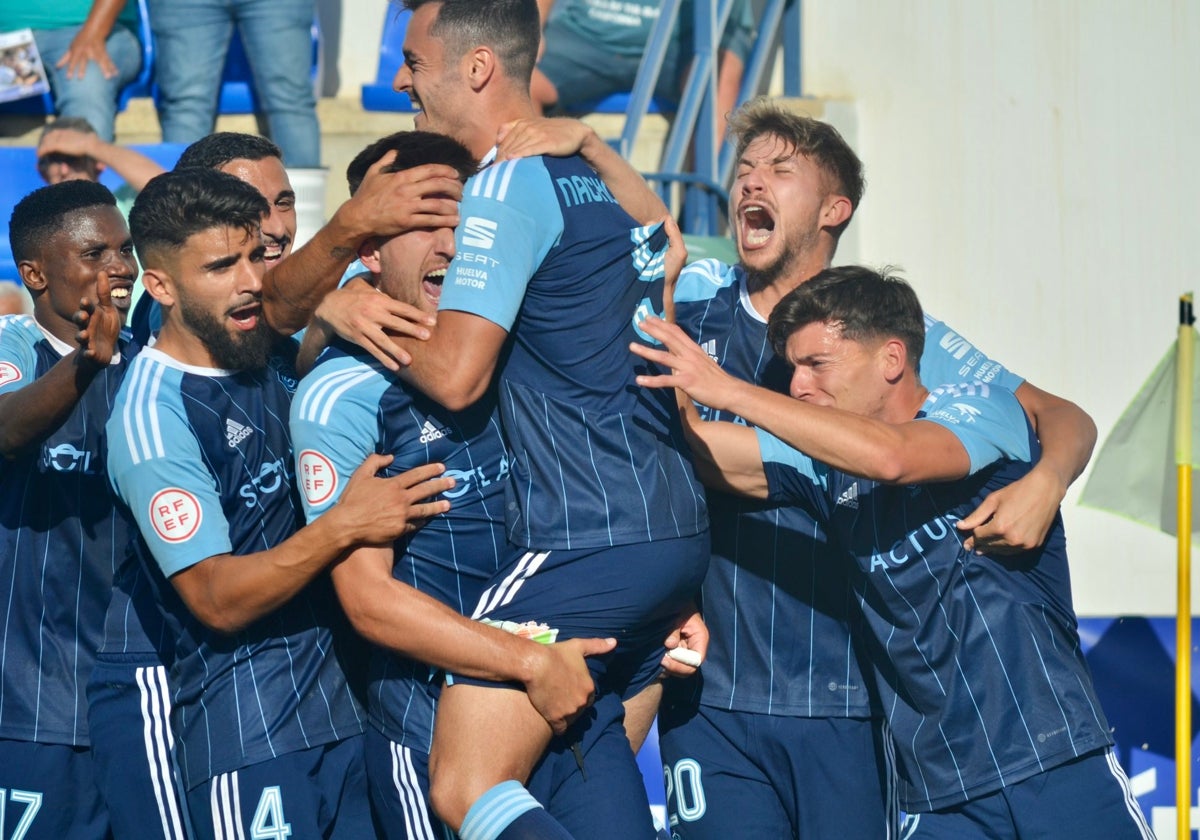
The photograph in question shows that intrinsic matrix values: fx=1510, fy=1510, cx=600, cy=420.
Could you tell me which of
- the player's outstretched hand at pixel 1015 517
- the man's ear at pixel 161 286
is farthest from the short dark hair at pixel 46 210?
the player's outstretched hand at pixel 1015 517

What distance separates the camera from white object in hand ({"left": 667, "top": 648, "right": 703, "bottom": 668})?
12.6 ft

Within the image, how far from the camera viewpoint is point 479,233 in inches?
135

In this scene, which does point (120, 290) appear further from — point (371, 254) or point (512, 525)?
point (512, 525)

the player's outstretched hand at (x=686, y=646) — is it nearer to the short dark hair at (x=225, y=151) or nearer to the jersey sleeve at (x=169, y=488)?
the jersey sleeve at (x=169, y=488)

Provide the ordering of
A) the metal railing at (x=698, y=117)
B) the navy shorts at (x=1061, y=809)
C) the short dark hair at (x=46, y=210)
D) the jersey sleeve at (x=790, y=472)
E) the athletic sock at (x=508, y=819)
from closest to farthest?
the athletic sock at (x=508, y=819), the navy shorts at (x=1061, y=809), the jersey sleeve at (x=790, y=472), the short dark hair at (x=46, y=210), the metal railing at (x=698, y=117)

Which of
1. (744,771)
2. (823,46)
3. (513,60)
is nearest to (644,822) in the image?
(744,771)

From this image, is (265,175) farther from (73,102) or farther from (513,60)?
(73,102)

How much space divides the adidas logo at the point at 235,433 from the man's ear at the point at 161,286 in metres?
0.36

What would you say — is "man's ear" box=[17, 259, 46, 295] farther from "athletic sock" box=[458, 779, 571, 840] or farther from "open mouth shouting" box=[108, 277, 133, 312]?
"athletic sock" box=[458, 779, 571, 840]

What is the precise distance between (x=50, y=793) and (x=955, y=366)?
279 cm

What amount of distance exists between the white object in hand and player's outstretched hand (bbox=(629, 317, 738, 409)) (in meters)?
0.71

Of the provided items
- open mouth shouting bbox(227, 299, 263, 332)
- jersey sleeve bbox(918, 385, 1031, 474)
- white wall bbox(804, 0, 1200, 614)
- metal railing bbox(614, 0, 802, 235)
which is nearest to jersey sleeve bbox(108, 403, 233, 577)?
open mouth shouting bbox(227, 299, 263, 332)

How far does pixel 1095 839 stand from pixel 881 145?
5.99m

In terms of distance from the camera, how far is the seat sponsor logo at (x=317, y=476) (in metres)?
3.63
